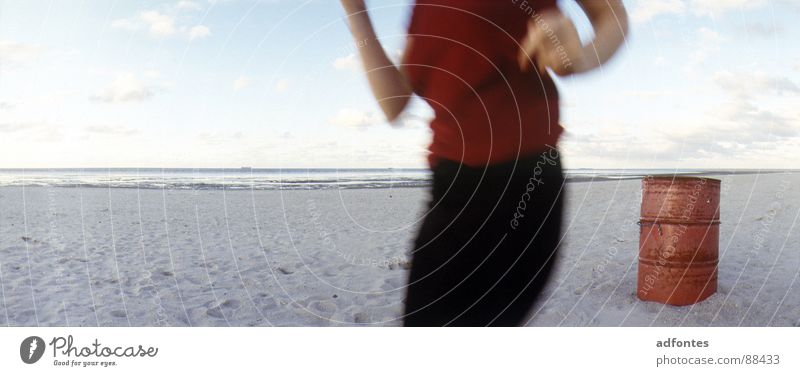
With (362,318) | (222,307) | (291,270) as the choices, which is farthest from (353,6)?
(291,270)

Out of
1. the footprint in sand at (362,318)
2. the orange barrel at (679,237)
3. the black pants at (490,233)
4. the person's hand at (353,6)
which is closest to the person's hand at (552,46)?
the black pants at (490,233)

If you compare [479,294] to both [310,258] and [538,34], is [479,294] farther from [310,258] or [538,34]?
[310,258]

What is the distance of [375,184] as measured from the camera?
16375mm

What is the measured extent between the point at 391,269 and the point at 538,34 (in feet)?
11.6

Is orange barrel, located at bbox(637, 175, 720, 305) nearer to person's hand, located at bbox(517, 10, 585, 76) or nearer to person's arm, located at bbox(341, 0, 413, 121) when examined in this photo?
person's hand, located at bbox(517, 10, 585, 76)

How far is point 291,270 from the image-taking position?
4.84 m

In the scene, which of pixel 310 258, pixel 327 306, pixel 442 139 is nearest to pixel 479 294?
pixel 442 139

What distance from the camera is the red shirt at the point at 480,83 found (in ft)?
5.15

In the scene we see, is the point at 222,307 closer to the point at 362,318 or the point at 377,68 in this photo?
the point at 362,318

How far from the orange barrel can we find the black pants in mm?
1930
